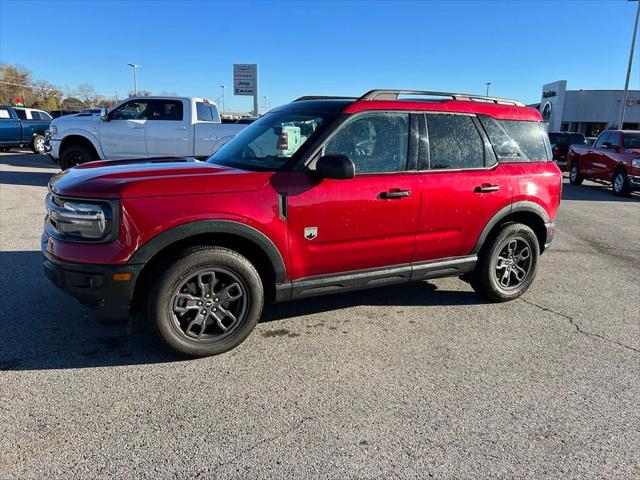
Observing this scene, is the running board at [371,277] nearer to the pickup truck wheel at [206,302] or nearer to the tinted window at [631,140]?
the pickup truck wheel at [206,302]

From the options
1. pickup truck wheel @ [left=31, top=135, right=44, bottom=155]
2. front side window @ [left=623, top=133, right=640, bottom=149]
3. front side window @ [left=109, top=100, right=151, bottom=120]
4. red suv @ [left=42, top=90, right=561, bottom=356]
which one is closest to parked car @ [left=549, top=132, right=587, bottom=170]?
front side window @ [left=623, top=133, right=640, bottom=149]

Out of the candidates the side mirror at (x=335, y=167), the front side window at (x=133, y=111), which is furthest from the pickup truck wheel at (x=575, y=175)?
the side mirror at (x=335, y=167)

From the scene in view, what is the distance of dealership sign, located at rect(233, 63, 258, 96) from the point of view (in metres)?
34.0

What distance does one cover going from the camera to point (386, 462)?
2.48 metres

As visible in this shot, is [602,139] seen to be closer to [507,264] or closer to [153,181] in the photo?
A: [507,264]

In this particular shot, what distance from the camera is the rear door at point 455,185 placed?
163 inches

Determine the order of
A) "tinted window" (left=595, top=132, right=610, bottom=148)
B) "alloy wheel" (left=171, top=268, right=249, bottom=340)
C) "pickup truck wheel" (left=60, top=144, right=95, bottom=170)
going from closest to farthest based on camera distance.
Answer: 1. "alloy wheel" (left=171, top=268, right=249, bottom=340)
2. "pickup truck wheel" (left=60, top=144, right=95, bottom=170)
3. "tinted window" (left=595, top=132, right=610, bottom=148)

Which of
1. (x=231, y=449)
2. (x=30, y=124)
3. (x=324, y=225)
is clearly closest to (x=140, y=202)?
(x=324, y=225)

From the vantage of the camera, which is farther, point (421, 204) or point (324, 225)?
point (421, 204)

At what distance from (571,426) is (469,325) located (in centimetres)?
147

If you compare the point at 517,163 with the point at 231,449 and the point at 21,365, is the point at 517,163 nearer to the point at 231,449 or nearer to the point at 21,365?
the point at 231,449

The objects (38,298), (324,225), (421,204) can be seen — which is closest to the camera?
(324,225)

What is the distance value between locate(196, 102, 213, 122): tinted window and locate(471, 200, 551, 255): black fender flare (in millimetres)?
9147

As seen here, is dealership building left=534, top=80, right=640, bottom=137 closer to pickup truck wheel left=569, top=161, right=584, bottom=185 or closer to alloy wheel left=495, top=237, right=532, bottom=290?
pickup truck wheel left=569, top=161, right=584, bottom=185
